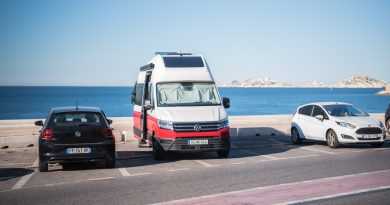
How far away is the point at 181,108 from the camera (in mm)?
14148

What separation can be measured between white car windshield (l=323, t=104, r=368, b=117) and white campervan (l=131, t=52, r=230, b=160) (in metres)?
4.64

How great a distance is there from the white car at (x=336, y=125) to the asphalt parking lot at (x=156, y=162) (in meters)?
0.35

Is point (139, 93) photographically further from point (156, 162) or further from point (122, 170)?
point (122, 170)

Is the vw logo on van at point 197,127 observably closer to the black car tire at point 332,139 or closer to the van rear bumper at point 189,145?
the van rear bumper at point 189,145

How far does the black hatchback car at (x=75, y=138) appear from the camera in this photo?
Answer: 1166 centimetres

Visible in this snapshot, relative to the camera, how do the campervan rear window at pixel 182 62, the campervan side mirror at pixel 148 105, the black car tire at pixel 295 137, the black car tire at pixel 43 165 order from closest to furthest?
the black car tire at pixel 43 165 < the campervan side mirror at pixel 148 105 < the campervan rear window at pixel 182 62 < the black car tire at pixel 295 137

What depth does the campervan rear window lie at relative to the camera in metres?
15.3

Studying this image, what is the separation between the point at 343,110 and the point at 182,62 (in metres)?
6.06

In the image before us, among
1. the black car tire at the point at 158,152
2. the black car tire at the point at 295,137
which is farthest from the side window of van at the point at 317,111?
the black car tire at the point at 158,152

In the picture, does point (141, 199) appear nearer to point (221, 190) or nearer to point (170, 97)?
point (221, 190)

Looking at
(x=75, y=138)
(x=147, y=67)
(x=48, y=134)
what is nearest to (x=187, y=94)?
(x=147, y=67)

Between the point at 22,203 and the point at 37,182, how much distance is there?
238 centimetres

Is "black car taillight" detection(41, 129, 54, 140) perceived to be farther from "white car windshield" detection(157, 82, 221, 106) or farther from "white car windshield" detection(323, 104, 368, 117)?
"white car windshield" detection(323, 104, 368, 117)

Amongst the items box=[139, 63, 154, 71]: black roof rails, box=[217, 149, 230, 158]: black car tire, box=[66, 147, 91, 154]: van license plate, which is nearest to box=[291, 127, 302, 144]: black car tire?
box=[217, 149, 230, 158]: black car tire
